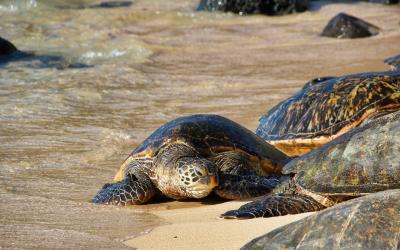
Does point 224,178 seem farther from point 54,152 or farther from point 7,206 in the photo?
point 54,152

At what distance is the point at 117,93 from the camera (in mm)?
10703

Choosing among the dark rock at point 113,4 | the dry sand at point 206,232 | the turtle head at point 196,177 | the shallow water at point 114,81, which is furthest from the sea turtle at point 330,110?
the dark rock at point 113,4

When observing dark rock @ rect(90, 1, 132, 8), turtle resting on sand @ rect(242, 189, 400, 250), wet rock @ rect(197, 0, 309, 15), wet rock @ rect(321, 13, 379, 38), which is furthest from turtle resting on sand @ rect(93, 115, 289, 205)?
dark rock @ rect(90, 1, 132, 8)

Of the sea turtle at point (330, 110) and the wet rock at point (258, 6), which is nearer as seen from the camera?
the sea turtle at point (330, 110)

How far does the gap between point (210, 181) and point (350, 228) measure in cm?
241

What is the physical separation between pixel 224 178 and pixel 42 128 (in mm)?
3336

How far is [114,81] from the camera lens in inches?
454

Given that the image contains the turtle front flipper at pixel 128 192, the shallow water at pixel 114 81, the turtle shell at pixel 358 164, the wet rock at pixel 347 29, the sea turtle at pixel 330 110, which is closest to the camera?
the turtle shell at pixel 358 164

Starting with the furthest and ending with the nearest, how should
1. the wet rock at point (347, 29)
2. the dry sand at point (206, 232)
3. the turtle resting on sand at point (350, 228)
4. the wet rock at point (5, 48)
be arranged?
1. the wet rock at point (347, 29)
2. the wet rock at point (5, 48)
3. the dry sand at point (206, 232)
4. the turtle resting on sand at point (350, 228)

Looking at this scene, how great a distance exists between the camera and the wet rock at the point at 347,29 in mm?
14883

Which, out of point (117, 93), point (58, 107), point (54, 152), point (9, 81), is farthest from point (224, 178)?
point (9, 81)

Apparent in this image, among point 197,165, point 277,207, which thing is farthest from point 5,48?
point 277,207

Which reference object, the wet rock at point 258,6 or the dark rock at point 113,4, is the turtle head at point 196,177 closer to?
the wet rock at point 258,6

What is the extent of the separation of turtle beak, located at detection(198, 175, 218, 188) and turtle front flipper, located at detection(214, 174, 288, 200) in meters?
0.07
